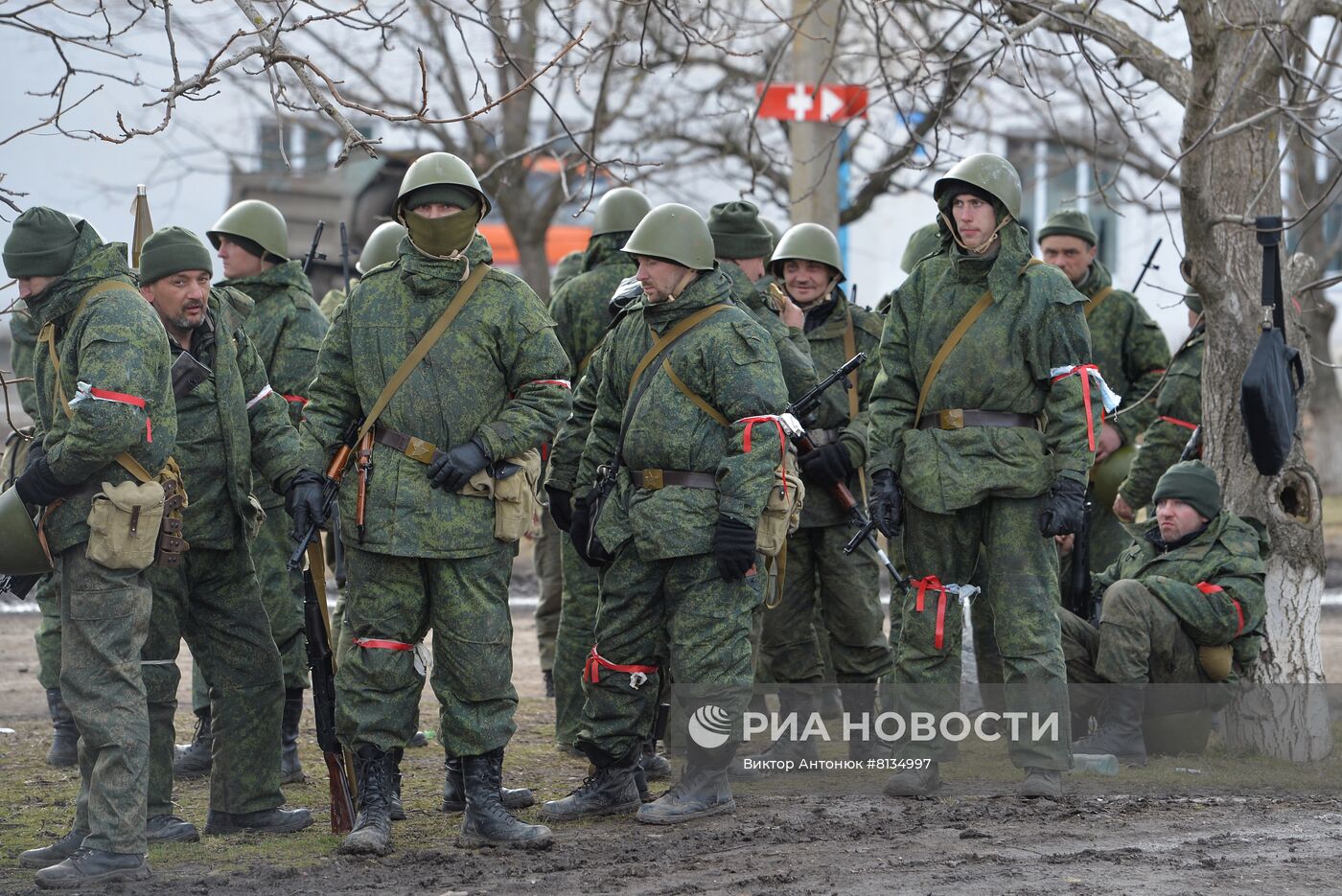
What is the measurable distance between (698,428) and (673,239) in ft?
2.27

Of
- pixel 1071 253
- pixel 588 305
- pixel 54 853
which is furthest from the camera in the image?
pixel 1071 253

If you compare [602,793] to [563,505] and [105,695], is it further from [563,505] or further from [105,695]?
[105,695]

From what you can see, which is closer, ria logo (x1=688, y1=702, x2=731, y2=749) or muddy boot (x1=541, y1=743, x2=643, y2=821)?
ria logo (x1=688, y1=702, x2=731, y2=749)

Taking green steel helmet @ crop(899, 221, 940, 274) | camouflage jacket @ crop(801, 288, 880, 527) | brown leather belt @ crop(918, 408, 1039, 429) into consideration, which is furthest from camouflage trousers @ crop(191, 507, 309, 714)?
green steel helmet @ crop(899, 221, 940, 274)

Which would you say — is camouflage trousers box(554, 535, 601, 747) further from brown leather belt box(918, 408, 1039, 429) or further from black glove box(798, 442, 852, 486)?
brown leather belt box(918, 408, 1039, 429)

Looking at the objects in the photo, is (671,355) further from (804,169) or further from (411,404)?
(804,169)

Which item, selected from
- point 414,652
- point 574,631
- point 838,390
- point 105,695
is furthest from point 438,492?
point 838,390

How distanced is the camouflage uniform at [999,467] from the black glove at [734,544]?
861 millimetres

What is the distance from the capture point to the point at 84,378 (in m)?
5.34

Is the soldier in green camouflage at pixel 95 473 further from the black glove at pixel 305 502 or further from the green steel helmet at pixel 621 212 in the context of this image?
the green steel helmet at pixel 621 212

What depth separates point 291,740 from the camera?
7.25 meters

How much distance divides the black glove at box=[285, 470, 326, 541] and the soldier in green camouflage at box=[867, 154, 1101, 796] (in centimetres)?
210

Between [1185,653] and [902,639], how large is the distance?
1468 millimetres

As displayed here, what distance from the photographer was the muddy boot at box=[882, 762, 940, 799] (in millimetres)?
6488
